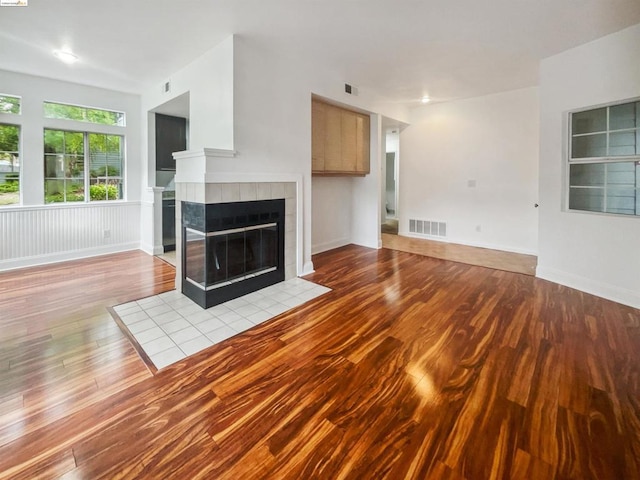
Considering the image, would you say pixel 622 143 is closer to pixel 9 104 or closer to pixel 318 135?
pixel 318 135

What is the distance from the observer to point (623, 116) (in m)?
3.34

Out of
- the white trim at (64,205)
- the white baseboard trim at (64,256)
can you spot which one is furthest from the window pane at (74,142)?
the white baseboard trim at (64,256)

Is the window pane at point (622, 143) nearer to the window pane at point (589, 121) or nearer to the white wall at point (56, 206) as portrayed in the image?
the window pane at point (589, 121)

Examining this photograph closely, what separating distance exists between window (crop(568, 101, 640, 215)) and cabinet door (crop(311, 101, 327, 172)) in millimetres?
3175

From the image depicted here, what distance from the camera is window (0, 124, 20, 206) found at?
4.25 m

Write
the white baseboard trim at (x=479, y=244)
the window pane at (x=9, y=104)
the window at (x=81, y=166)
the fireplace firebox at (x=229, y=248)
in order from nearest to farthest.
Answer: the fireplace firebox at (x=229, y=248) < the window pane at (x=9, y=104) < the window at (x=81, y=166) < the white baseboard trim at (x=479, y=244)

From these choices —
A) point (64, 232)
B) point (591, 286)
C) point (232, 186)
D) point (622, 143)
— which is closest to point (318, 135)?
point (232, 186)

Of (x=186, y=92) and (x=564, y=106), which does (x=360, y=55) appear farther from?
(x=564, y=106)

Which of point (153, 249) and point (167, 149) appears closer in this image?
point (153, 249)

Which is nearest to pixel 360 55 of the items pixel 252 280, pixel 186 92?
pixel 186 92

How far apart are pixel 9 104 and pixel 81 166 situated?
1.09 m

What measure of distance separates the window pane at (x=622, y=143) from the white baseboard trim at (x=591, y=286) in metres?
1.45

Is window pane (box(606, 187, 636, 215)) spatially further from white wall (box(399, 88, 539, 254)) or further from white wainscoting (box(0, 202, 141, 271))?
white wainscoting (box(0, 202, 141, 271))

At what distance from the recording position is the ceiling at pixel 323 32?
2752 mm
